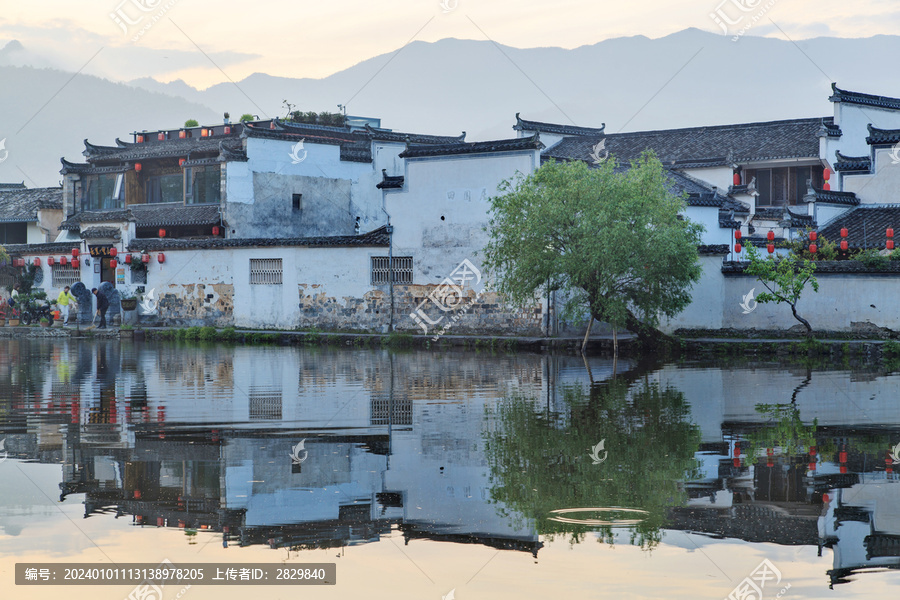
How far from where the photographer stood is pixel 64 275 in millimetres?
41125

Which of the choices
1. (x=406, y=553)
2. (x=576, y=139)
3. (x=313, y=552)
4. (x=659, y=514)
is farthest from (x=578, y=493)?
(x=576, y=139)

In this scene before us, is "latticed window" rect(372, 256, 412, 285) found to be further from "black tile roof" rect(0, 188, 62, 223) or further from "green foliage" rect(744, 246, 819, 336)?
"black tile roof" rect(0, 188, 62, 223)

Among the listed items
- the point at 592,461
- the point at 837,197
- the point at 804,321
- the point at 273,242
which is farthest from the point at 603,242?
the point at 592,461

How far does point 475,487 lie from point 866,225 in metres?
25.3

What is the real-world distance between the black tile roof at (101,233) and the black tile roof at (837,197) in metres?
25.3

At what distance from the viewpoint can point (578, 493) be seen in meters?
9.36

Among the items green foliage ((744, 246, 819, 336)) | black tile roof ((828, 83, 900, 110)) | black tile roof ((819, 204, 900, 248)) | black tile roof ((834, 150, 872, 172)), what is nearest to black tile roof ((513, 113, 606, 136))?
black tile roof ((828, 83, 900, 110))

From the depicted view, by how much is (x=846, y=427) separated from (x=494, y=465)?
504cm

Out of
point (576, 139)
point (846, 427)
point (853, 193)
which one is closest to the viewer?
point (846, 427)

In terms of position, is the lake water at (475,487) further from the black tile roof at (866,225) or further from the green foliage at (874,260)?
the black tile roof at (866,225)

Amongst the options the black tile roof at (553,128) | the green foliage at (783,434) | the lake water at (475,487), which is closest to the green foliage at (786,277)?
the lake water at (475,487)

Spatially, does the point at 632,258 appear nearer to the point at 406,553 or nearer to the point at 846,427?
the point at 846,427

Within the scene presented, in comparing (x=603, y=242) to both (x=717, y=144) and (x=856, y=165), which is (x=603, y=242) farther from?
(x=717, y=144)

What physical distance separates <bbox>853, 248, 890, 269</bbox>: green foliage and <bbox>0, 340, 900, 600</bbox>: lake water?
10034mm
